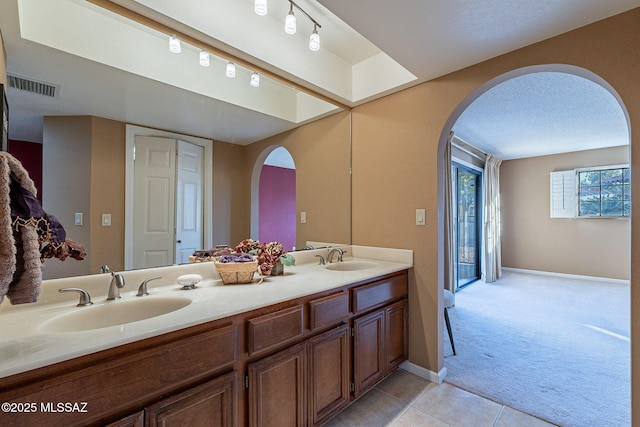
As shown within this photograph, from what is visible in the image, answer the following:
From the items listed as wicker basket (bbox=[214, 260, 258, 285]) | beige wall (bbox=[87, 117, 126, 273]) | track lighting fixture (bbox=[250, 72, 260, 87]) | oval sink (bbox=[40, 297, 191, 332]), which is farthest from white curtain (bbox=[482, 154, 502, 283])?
beige wall (bbox=[87, 117, 126, 273])

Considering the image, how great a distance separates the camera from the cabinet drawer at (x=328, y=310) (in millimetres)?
1467


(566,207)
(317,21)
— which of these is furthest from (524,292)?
(317,21)

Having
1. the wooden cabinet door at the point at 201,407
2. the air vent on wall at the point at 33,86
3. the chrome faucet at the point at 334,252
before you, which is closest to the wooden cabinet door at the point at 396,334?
the chrome faucet at the point at 334,252

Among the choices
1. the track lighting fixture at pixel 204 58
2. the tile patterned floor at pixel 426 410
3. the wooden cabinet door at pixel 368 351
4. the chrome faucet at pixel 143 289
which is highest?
the track lighting fixture at pixel 204 58

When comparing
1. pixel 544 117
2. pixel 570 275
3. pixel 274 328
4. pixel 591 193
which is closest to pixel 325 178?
pixel 274 328

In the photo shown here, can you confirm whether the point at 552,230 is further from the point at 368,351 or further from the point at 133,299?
the point at 133,299

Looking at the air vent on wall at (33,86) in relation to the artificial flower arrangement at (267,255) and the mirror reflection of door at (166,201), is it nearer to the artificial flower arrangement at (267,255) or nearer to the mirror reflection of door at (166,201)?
the mirror reflection of door at (166,201)

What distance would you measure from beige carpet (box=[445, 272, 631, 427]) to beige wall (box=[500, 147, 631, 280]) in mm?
990

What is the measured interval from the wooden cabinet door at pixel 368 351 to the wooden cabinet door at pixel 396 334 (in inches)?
2.7

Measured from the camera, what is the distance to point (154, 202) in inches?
64.6

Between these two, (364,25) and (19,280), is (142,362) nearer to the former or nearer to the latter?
(19,280)

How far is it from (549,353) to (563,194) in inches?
164

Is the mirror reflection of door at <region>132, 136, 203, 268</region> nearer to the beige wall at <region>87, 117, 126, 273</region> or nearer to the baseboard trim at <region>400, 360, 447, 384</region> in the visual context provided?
the beige wall at <region>87, 117, 126, 273</region>

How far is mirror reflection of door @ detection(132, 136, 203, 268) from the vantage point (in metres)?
1.57
